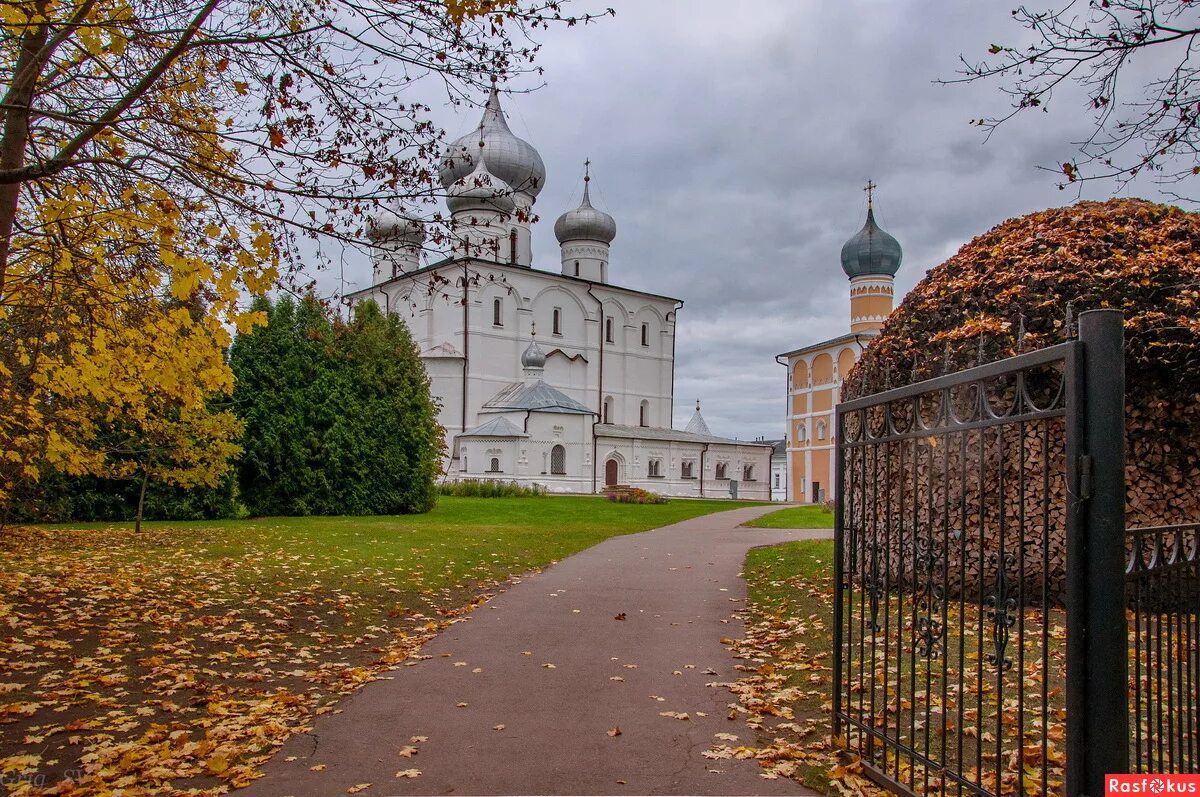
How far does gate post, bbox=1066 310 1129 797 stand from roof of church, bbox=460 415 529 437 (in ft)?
124

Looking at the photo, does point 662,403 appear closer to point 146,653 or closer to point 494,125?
point 494,125

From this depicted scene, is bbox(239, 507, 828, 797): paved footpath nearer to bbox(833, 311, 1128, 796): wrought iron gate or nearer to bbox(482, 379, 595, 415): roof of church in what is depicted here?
bbox(833, 311, 1128, 796): wrought iron gate

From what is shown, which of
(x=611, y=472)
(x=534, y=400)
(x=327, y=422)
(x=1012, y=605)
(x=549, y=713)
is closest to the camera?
(x=1012, y=605)

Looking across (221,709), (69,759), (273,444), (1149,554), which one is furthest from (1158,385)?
(273,444)

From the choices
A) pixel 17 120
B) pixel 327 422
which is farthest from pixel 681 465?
pixel 17 120

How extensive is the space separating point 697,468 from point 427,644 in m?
42.3

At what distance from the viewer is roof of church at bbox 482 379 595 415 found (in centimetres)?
4219

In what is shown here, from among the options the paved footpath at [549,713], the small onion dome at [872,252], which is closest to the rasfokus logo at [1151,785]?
the paved footpath at [549,713]

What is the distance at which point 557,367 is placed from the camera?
50062mm

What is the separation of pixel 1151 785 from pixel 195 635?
275 inches

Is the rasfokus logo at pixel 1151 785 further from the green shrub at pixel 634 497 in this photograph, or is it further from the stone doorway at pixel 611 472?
the stone doorway at pixel 611 472

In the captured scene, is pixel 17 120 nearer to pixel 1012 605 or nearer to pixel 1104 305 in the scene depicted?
pixel 1012 605

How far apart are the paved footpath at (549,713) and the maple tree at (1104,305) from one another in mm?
2950

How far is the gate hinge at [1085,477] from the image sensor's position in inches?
116
